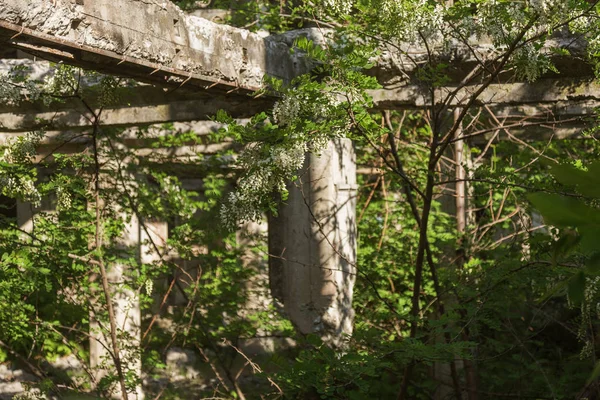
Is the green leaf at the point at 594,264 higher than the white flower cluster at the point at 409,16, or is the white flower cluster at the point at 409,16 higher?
the white flower cluster at the point at 409,16

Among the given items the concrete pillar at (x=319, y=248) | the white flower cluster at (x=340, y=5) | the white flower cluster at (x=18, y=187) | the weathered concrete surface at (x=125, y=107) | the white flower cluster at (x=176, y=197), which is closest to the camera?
the white flower cluster at (x=340, y=5)

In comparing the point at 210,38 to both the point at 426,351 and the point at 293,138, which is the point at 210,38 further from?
the point at 426,351

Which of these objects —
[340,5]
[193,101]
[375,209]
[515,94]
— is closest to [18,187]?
[193,101]

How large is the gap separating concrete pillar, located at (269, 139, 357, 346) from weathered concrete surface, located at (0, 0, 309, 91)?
3.77 ft

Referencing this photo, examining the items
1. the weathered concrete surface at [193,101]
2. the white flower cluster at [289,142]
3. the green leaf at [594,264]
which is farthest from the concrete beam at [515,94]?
the green leaf at [594,264]

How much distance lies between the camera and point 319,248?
19.6ft

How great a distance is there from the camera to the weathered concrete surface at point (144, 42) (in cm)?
352

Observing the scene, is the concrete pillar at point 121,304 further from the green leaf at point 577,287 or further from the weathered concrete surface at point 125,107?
the green leaf at point 577,287

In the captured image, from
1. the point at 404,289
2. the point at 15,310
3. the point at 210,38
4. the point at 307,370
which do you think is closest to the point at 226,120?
the point at 210,38

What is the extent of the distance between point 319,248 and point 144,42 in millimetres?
2459

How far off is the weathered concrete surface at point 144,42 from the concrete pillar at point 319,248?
1150 millimetres

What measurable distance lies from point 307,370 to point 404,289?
502cm

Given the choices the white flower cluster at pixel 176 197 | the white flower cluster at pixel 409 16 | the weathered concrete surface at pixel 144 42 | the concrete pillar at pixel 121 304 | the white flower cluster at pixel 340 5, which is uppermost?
the white flower cluster at pixel 340 5

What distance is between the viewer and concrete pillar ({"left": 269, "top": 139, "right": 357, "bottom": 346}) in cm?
599
